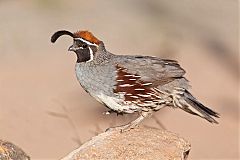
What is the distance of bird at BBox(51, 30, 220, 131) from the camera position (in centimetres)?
760

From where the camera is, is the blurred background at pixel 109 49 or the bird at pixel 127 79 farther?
the blurred background at pixel 109 49

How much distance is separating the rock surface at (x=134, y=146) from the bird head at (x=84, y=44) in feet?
2.22

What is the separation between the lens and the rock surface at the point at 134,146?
7.03m

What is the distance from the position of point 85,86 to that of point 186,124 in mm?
4167

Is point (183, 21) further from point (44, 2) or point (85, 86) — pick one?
point (85, 86)

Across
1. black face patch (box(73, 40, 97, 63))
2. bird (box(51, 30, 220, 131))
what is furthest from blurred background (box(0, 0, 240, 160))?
black face patch (box(73, 40, 97, 63))

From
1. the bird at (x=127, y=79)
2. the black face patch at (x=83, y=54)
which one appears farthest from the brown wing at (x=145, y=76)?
the black face patch at (x=83, y=54)

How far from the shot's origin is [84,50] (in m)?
7.64

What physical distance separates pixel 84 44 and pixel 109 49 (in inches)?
223

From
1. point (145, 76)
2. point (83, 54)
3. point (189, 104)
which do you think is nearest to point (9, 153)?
point (83, 54)

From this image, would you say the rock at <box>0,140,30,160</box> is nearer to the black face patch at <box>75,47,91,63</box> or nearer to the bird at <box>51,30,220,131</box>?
the bird at <box>51,30,220,131</box>

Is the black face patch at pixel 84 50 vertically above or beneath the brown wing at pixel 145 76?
above

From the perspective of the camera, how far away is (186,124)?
11609 mm

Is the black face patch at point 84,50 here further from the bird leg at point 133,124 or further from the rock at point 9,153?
the rock at point 9,153
